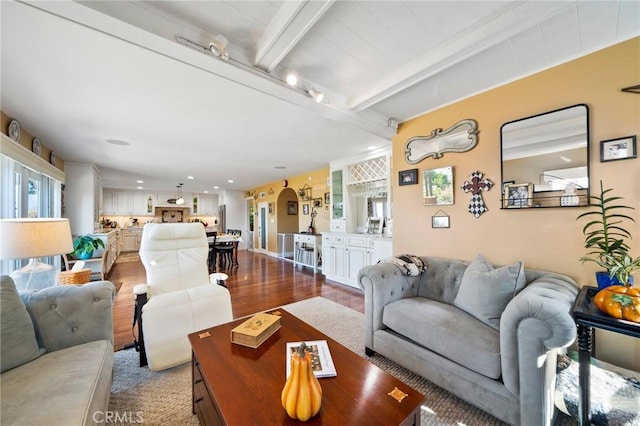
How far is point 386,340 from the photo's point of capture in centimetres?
200

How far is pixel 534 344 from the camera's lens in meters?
1.27

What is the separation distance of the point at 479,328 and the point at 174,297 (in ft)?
7.79

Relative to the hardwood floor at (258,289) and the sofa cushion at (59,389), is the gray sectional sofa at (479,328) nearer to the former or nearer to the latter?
the hardwood floor at (258,289)

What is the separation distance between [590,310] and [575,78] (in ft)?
5.70

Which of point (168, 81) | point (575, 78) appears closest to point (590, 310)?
point (575, 78)

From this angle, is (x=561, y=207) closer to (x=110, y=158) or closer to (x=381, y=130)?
(x=381, y=130)

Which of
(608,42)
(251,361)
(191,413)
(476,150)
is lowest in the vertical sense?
(191,413)

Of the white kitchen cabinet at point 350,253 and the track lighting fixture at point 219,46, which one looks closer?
the track lighting fixture at point 219,46

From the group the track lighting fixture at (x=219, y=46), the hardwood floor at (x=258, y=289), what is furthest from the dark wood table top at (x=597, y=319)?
the track lighting fixture at (x=219, y=46)

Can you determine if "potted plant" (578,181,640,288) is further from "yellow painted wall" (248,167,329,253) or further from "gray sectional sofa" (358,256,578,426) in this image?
"yellow painted wall" (248,167,329,253)

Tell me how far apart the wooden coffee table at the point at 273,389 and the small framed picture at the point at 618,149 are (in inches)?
84.7

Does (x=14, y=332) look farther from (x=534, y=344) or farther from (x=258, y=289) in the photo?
(x=258, y=289)

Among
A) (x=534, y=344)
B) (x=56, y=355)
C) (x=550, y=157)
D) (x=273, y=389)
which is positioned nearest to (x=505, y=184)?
(x=550, y=157)

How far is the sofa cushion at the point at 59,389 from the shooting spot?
94 cm
